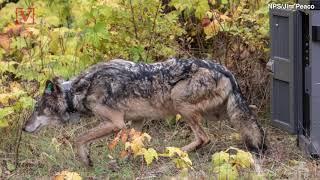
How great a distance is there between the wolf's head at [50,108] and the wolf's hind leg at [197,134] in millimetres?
1314

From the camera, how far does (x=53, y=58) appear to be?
8.80 metres

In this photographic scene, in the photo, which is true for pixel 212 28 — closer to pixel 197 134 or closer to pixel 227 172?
pixel 197 134

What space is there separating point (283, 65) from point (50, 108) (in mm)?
2526

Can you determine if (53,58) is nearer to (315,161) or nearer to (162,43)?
(162,43)

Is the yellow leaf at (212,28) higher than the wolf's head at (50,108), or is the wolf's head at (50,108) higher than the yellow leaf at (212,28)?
the yellow leaf at (212,28)

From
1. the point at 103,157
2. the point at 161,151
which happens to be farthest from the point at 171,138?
the point at 103,157

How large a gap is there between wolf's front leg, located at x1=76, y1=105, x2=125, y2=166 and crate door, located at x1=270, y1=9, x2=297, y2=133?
172 cm

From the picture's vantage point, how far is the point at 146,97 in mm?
7730

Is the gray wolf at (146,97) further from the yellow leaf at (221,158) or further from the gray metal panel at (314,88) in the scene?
the yellow leaf at (221,158)

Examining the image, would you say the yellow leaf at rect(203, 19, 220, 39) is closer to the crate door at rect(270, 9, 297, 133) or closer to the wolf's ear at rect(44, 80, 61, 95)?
the crate door at rect(270, 9, 297, 133)

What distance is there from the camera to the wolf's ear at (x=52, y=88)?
25.2 feet
